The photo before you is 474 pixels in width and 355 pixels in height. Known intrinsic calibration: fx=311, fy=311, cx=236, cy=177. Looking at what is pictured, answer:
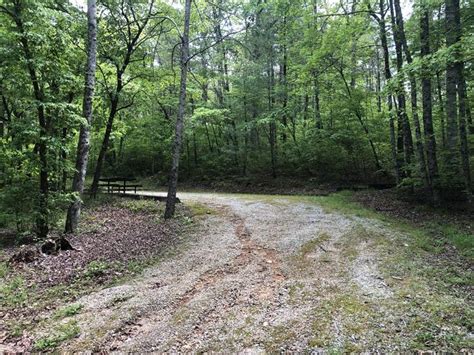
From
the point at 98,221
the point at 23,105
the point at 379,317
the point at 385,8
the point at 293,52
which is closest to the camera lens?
the point at 379,317

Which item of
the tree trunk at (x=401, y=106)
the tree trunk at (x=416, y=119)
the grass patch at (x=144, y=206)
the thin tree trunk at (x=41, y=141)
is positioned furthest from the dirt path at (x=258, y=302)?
the tree trunk at (x=401, y=106)

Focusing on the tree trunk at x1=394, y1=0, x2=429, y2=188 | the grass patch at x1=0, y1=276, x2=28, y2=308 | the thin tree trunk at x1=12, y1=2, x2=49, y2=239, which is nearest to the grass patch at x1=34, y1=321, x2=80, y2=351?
the grass patch at x1=0, y1=276, x2=28, y2=308

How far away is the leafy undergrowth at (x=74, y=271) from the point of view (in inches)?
165

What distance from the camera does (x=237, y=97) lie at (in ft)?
58.0

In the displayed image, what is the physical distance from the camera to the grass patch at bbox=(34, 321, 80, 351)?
12.3 feet

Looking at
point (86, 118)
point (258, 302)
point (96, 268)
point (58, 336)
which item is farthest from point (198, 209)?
point (58, 336)

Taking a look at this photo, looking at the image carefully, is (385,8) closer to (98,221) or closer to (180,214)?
(180,214)

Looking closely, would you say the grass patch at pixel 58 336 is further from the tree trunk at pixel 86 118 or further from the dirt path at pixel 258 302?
the tree trunk at pixel 86 118

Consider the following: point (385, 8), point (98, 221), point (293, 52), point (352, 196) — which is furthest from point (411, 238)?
point (293, 52)

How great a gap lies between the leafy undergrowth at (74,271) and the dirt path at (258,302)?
1.21 ft

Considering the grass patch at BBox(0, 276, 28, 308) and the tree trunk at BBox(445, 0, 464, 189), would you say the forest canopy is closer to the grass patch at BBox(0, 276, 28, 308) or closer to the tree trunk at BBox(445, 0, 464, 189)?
the tree trunk at BBox(445, 0, 464, 189)

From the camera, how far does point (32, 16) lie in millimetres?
7648

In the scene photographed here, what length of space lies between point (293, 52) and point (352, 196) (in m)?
8.82

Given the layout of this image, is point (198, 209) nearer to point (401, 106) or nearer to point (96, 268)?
point (96, 268)
